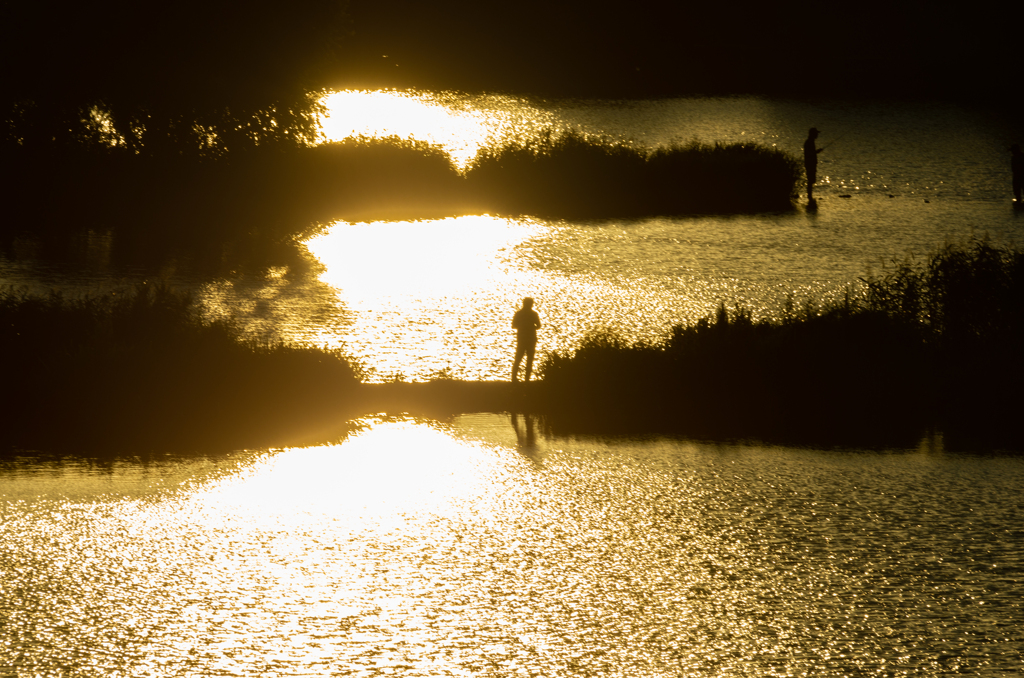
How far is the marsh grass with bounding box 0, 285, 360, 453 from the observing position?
42.8ft

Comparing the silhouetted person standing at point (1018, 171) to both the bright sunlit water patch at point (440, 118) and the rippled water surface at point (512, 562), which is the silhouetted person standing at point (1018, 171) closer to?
the bright sunlit water patch at point (440, 118)

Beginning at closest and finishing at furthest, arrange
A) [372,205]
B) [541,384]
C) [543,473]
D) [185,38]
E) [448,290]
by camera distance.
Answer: [543,473] < [541,384] < [448,290] < [185,38] < [372,205]

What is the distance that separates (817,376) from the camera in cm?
1520

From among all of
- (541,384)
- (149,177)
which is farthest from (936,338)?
(149,177)

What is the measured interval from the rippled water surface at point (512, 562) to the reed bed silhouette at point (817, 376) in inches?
53.3

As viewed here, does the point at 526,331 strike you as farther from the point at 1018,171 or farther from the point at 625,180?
the point at 1018,171

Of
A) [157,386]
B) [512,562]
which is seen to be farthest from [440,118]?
[512,562]

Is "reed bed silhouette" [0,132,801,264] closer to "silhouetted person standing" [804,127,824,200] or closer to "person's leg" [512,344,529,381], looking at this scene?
"silhouetted person standing" [804,127,824,200]

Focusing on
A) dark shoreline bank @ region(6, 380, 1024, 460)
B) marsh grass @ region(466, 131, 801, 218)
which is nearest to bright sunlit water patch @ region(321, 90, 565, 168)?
marsh grass @ region(466, 131, 801, 218)

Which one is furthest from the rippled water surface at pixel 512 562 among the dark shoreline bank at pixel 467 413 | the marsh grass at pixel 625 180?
the marsh grass at pixel 625 180

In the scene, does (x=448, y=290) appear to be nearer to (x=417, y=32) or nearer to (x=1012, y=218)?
(x=1012, y=218)

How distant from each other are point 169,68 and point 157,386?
1624cm

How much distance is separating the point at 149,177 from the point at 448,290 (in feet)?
41.3

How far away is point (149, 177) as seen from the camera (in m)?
30.6
